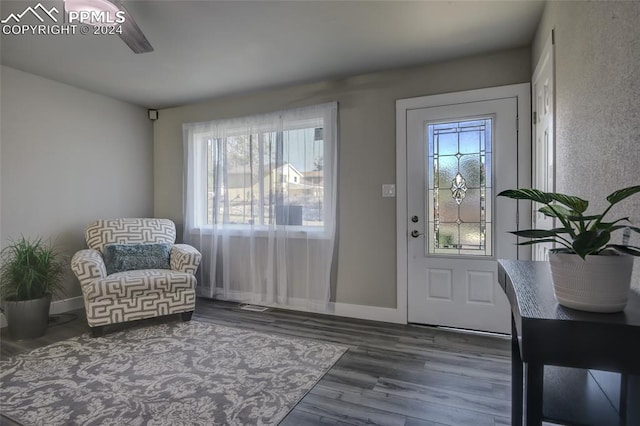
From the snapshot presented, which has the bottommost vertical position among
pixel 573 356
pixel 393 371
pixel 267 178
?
pixel 393 371

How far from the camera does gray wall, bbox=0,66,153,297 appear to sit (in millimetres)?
3012

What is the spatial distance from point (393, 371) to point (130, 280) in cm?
225

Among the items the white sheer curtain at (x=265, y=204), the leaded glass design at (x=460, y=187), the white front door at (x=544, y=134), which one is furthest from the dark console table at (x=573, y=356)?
the white sheer curtain at (x=265, y=204)

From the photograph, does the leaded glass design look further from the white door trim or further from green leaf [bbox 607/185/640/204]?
green leaf [bbox 607/185/640/204]

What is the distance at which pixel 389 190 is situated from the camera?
3.07 metres

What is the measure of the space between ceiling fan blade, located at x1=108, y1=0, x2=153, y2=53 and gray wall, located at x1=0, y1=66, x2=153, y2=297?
187cm

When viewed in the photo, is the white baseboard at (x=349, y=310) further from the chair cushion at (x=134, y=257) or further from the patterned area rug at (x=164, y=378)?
the chair cushion at (x=134, y=257)

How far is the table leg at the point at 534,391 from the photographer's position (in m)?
0.77

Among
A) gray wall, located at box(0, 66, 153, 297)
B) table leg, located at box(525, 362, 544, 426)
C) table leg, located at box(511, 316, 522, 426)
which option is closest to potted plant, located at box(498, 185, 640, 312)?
table leg, located at box(525, 362, 544, 426)

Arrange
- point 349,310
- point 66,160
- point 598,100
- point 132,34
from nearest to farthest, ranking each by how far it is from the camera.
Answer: point 598,100 → point 132,34 → point 349,310 → point 66,160

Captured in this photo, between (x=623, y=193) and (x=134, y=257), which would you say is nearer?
(x=623, y=193)

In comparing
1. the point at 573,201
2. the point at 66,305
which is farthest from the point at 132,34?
the point at 66,305

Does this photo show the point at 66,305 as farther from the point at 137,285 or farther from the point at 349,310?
the point at 349,310

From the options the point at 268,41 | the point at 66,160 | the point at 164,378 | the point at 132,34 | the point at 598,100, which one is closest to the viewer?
the point at 598,100
